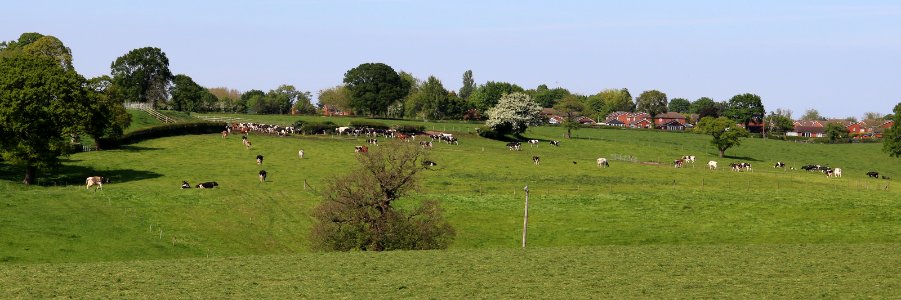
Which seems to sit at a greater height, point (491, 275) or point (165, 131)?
point (165, 131)

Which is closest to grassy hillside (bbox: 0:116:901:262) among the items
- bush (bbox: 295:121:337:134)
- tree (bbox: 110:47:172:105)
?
bush (bbox: 295:121:337:134)

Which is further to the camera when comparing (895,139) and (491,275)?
(895,139)

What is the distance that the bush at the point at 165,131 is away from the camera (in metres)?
108

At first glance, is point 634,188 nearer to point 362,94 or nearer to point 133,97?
point 362,94

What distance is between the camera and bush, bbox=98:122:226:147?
107938 mm

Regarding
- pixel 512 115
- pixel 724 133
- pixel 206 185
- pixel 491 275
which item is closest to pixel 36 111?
pixel 206 185

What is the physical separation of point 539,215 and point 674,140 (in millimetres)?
97077

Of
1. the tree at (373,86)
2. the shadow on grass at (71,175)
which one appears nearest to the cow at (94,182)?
the shadow on grass at (71,175)

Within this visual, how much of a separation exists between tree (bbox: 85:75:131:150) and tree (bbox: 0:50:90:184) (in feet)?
6.67

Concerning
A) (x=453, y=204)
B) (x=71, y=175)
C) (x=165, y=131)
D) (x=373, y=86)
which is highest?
(x=373, y=86)

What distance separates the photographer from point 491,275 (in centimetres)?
4472

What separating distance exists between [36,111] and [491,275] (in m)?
53.0

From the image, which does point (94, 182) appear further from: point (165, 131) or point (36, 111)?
point (165, 131)

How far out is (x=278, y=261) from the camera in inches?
1941
